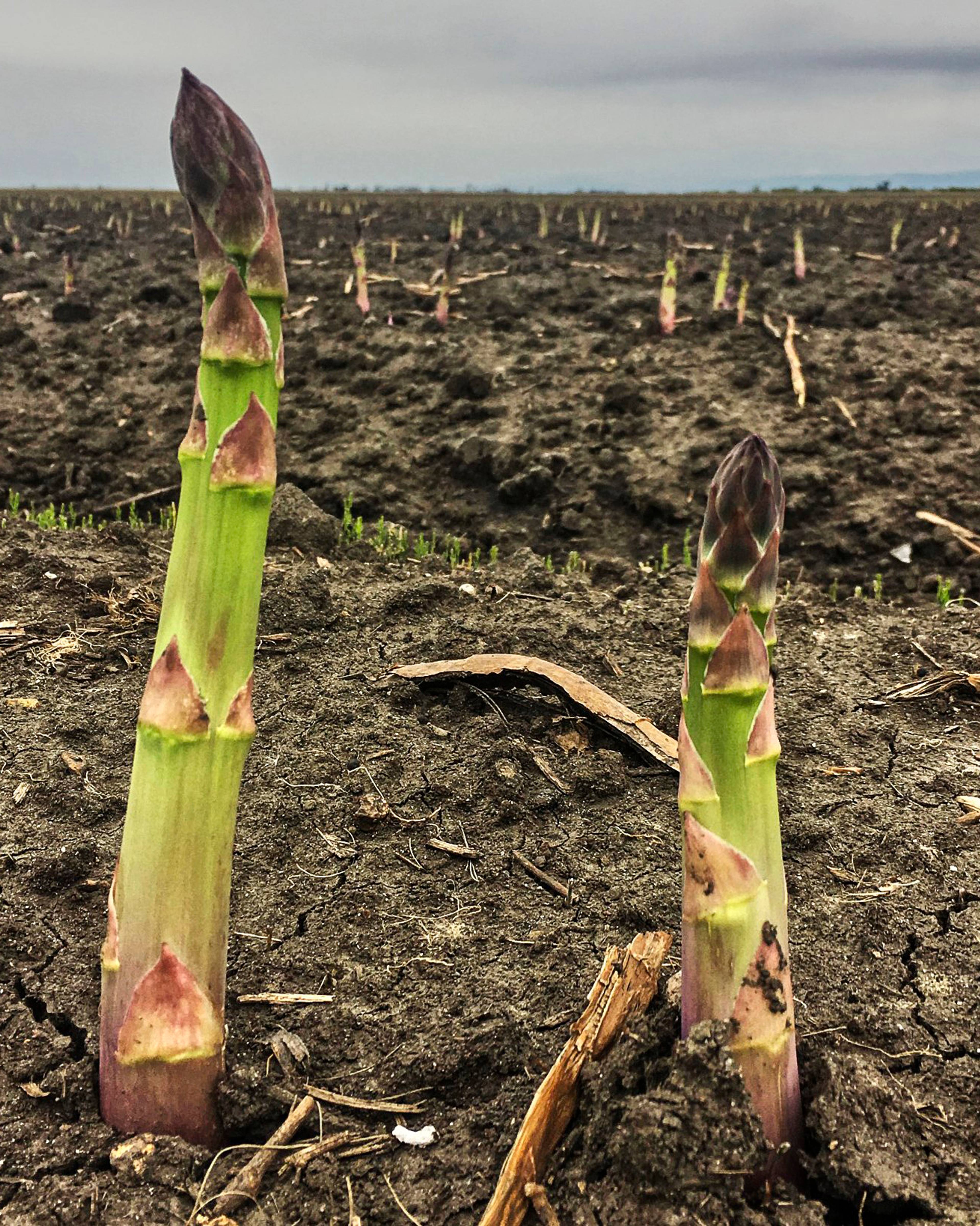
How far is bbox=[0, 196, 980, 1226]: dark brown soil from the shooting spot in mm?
1831

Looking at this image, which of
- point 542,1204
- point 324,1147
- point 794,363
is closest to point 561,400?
point 794,363

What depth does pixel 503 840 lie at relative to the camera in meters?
2.88

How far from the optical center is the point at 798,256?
13445 mm

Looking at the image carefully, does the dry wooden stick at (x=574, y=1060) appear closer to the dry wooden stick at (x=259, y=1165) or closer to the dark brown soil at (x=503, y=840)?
the dark brown soil at (x=503, y=840)

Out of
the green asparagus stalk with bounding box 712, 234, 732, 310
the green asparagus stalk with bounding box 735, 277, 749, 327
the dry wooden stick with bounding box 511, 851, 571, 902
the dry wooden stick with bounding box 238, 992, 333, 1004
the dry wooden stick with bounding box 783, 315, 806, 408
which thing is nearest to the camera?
the dry wooden stick with bounding box 238, 992, 333, 1004

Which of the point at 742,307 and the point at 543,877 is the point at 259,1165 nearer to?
the point at 543,877

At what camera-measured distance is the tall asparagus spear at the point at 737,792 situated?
1.71m

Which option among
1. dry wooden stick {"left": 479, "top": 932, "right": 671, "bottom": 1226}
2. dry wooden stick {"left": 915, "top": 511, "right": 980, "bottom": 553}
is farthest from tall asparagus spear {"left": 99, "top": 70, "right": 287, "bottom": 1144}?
dry wooden stick {"left": 915, "top": 511, "right": 980, "bottom": 553}

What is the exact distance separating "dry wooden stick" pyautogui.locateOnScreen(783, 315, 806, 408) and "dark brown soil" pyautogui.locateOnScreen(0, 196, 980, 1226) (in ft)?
3.35

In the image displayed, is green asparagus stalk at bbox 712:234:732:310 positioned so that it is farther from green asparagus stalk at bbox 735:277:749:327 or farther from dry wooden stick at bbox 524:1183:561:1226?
dry wooden stick at bbox 524:1183:561:1226

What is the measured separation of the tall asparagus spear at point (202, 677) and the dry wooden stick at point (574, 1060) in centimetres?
62

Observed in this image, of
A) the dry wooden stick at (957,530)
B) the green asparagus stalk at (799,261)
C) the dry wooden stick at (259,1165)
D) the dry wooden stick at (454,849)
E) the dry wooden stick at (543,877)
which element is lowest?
the dry wooden stick at (259,1165)

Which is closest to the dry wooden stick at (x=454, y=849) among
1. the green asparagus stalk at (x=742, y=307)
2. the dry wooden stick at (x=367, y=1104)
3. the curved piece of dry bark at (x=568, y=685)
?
the curved piece of dry bark at (x=568, y=685)

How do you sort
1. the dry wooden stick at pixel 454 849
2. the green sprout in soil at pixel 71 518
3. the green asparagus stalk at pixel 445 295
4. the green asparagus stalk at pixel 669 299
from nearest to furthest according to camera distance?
the dry wooden stick at pixel 454 849 → the green sprout in soil at pixel 71 518 → the green asparagus stalk at pixel 669 299 → the green asparagus stalk at pixel 445 295
